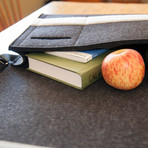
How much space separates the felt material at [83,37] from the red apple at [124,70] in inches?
1.5

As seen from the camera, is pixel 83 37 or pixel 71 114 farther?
pixel 83 37

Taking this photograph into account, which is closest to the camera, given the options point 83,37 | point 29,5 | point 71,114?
point 71,114

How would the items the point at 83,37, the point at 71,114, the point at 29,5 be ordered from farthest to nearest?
the point at 29,5 < the point at 83,37 < the point at 71,114

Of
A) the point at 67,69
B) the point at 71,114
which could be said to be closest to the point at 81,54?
the point at 67,69

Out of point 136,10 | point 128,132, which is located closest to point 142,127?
point 128,132

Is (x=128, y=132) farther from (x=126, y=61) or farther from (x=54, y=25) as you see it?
(x=54, y=25)

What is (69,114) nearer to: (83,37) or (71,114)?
(71,114)

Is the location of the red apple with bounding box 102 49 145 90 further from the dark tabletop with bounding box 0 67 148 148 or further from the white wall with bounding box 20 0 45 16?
the white wall with bounding box 20 0 45 16

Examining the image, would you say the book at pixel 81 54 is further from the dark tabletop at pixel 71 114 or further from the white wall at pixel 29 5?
the white wall at pixel 29 5

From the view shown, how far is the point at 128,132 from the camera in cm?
35

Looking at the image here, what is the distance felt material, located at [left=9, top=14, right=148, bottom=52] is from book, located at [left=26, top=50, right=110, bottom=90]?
32 millimetres

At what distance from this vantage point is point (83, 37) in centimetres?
53

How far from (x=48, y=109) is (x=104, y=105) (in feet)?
0.39

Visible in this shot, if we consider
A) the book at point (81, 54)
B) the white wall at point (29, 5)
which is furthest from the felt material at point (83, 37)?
the white wall at point (29, 5)
